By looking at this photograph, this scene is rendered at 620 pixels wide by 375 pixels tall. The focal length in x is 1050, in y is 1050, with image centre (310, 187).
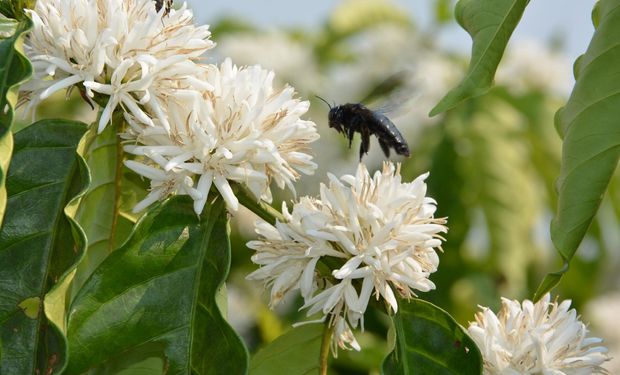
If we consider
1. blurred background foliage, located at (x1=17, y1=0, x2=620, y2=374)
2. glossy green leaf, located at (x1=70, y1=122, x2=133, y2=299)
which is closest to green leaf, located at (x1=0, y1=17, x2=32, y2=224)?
glossy green leaf, located at (x1=70, y1=122, x2=133, y2=299)

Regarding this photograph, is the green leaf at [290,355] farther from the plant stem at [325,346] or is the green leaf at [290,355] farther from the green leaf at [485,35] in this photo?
the green leaf at [485,35]

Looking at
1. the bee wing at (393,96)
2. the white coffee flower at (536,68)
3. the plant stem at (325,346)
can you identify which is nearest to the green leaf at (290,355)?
the plant stem at (325,346)

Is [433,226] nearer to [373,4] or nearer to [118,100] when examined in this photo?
[118,100]

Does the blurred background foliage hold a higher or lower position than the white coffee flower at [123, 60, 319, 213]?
lower

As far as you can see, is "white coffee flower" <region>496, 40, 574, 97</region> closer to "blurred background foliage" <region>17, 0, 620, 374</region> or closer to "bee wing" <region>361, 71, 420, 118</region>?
"blurred background foliage" <region>17, 0, 620, 374</region>

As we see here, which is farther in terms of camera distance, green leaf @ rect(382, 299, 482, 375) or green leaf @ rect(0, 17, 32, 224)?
green leaf @ rect(382, 299, 482, 375)

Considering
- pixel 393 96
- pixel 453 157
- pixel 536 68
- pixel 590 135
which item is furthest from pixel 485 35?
pixel 536 68

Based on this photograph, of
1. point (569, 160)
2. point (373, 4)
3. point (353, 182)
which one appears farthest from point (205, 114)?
point (373, 4)
